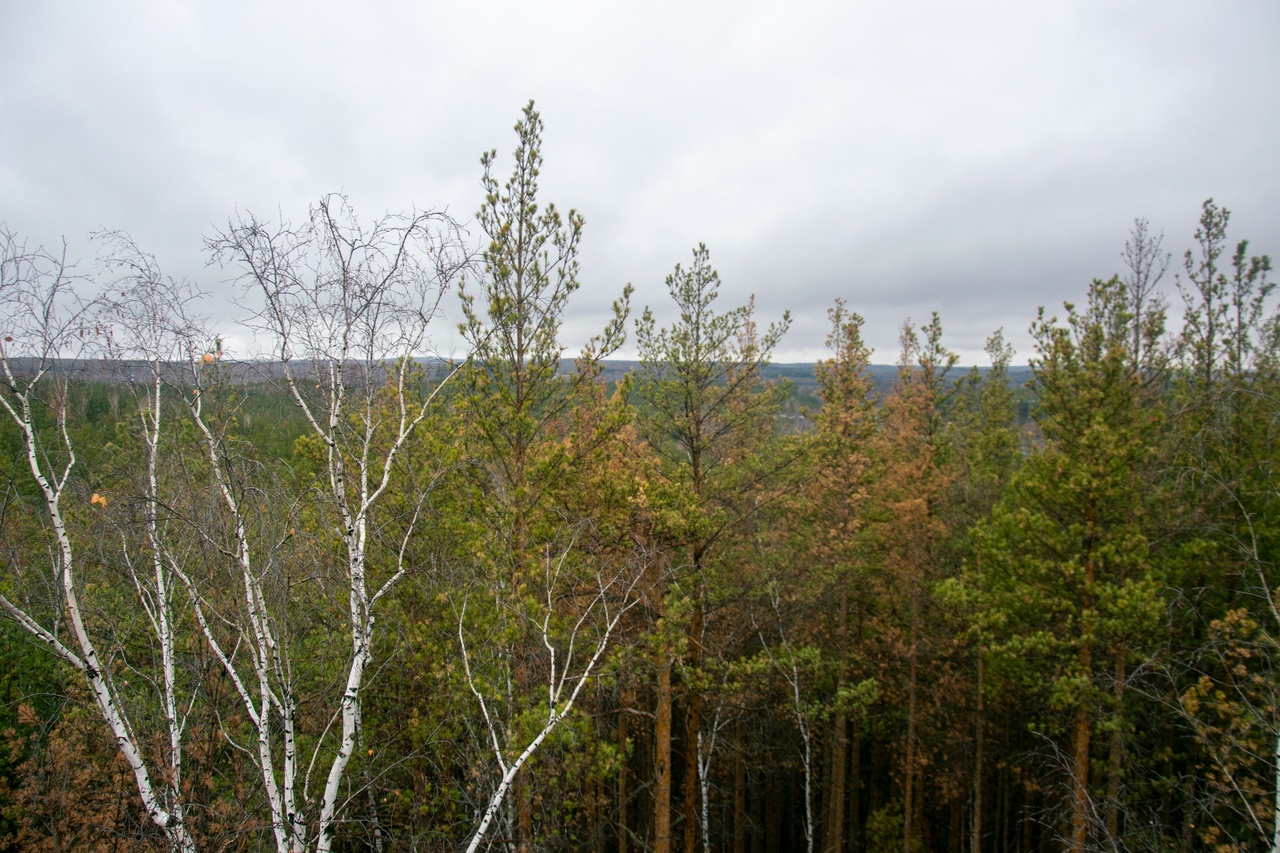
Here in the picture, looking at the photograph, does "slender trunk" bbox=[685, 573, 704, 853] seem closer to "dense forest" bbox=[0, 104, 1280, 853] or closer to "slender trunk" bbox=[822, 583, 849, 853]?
"dense forest" bbox=[0, 104, 1280, 853]

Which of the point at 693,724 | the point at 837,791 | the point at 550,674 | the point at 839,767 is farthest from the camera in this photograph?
the point at 839,767

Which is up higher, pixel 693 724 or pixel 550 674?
pixel 550 674

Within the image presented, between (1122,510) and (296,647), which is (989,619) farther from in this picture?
(296,647)

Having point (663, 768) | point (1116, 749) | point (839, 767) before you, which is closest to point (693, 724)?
point (663, 768)

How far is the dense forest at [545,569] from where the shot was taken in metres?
5.95

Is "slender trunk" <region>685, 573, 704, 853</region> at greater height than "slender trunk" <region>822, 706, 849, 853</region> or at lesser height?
greater

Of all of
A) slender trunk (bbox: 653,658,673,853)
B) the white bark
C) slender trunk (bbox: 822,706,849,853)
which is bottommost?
slender trunk (bbox: 822,706,849,853)

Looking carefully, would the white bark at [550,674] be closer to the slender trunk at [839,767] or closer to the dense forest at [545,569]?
the dense forest at [545,569]

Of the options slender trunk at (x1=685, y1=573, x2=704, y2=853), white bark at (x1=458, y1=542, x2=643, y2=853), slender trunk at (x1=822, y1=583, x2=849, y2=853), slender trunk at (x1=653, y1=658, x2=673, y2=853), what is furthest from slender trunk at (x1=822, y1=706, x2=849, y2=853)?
white bark at (x1=458, y1=542, x2=643, y2=853)

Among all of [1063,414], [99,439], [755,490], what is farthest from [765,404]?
[99,439]

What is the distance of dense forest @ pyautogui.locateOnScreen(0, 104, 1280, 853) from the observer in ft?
19.5

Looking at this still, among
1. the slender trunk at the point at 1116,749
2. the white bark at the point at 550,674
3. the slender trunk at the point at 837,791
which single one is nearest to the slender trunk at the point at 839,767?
the slender trunk at the point at 837,791

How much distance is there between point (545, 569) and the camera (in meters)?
6.84

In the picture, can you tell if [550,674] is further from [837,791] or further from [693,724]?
[837,791]
